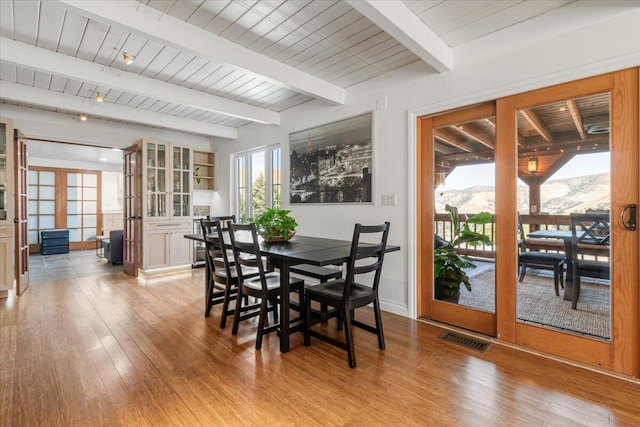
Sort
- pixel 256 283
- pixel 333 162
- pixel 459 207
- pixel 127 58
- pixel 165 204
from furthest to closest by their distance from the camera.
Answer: pixel 165 204 < pixel 333 162 < pixel 459 207 < pixel 127 58 < pixel 256 283

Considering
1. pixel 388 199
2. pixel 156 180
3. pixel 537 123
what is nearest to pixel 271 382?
pixel 388 199

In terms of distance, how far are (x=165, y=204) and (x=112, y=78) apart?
257 cm

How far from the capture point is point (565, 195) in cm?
234

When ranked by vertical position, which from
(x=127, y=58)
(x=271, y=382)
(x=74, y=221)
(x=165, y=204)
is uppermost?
(x=127, y=58)

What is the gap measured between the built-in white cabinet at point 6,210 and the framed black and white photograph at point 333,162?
3530 millimetres

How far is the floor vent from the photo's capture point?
2.50 m

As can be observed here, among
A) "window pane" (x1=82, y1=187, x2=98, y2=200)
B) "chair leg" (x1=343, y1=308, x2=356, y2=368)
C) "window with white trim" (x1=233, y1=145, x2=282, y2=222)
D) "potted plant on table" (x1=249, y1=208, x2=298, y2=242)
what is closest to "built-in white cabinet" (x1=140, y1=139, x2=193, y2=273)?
"window with white trim" (x1=233, y1=145, x2=282, y2=222)

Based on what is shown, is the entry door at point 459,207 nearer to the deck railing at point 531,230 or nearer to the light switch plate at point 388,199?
the deck railing at point 531,230

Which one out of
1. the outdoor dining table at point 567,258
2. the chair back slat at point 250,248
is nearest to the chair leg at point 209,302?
the chair back slat at point 250,248

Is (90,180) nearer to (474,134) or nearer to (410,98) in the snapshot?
(410,98)

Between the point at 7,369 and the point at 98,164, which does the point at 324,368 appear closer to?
the point at 7,369

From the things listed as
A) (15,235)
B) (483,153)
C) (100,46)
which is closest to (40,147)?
(15,235)

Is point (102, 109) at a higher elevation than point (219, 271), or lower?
higher

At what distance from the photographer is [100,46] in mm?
2766
